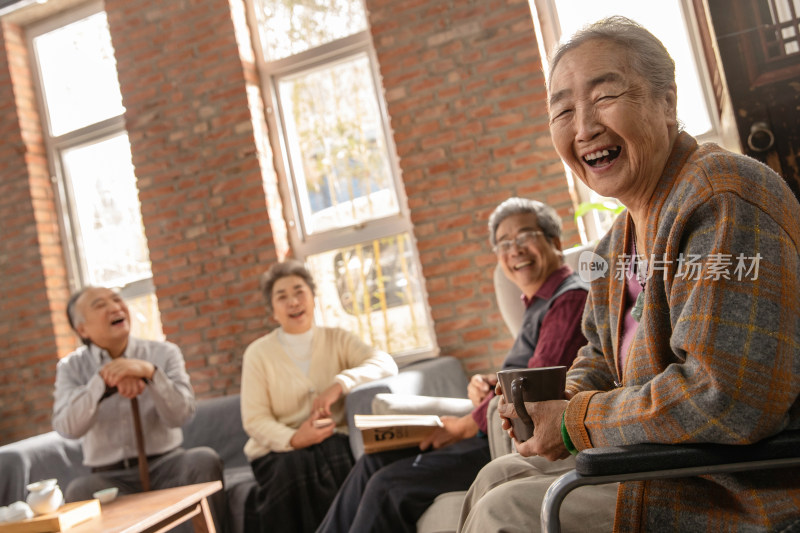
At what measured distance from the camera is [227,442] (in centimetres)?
365

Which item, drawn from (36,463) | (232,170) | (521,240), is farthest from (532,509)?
(232,170)

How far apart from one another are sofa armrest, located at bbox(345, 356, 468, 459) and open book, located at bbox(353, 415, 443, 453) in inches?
17.4

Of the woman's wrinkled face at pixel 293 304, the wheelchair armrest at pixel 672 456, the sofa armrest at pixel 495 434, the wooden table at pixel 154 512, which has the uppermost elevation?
the woman's wrinkled face at pixel 293 304

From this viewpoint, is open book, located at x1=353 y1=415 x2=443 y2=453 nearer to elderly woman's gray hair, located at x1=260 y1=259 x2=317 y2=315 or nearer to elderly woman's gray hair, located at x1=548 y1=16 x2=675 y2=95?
elderly woman's gray hair, located at x1=260 y1=259 x2=317 y2=315

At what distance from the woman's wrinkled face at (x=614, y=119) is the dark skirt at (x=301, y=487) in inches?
78.4

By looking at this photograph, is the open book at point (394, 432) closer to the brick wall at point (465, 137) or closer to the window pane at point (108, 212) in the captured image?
the brick wall at point (465, 137)

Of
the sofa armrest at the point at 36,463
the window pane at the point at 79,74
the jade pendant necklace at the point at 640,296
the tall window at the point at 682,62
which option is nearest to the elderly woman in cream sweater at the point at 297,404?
the sofa armrest at the point at 36,463

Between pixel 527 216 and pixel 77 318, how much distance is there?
6.85 ft

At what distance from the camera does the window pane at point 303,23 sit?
415 centimetres

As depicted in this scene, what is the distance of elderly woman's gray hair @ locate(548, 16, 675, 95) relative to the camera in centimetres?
122

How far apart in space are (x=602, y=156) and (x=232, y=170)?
3.19m

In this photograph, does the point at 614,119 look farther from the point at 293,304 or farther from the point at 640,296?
the point at 293,304

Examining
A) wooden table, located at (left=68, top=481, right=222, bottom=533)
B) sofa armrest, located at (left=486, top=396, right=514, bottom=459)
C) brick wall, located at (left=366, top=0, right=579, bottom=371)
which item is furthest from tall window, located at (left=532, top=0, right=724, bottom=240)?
wooden table, located at (left=68, top=481, right=222, bottom=533)

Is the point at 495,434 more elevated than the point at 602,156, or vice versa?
the point at 602,156
